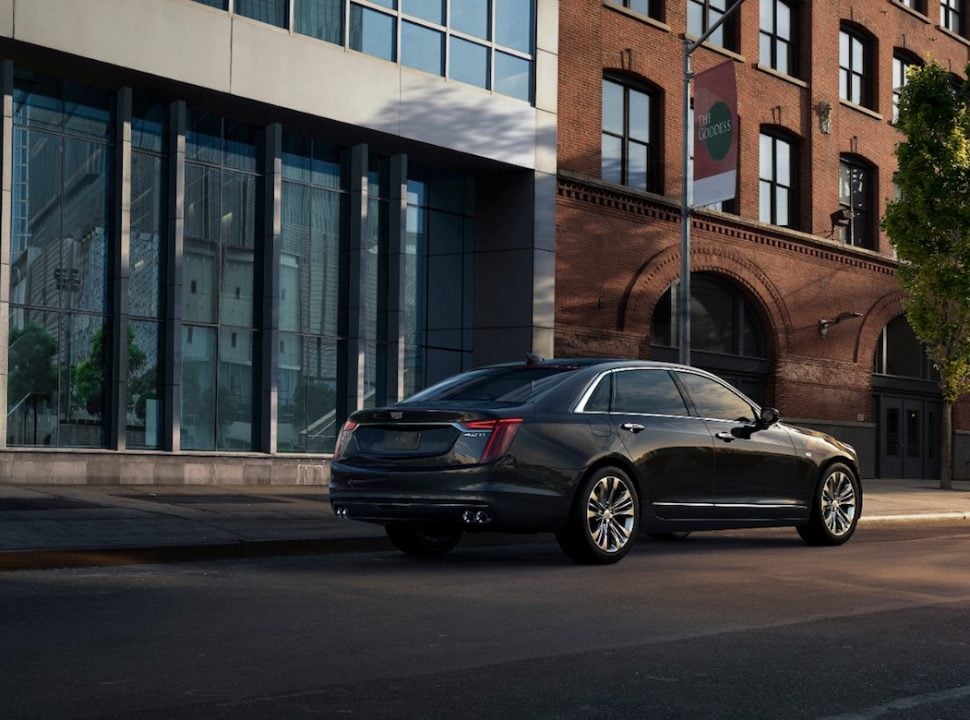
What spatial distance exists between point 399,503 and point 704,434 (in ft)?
9.75

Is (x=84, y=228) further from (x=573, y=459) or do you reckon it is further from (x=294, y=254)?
(x=573, y=459)

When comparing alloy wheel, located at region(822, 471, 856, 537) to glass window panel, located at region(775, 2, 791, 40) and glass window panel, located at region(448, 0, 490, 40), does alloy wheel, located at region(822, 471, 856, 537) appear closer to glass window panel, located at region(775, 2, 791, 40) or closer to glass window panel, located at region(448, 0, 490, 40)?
glass window panel, located at region(448, 0, 490, 40)

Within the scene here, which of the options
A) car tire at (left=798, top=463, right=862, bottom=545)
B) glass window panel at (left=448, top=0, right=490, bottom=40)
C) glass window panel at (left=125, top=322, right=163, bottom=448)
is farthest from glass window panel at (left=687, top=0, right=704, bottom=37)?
car tire at (left=798, top=463, right=862, bottom=545)

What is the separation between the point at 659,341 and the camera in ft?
89.8

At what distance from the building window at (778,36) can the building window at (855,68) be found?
2.06 meters

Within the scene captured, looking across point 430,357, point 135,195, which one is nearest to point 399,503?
point 135,195

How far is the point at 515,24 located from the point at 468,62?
4.86 ft

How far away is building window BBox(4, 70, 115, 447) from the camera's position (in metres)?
18.2

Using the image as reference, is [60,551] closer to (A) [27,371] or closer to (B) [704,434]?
(B) [704,434]

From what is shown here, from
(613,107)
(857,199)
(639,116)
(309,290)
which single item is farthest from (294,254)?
(857,199)

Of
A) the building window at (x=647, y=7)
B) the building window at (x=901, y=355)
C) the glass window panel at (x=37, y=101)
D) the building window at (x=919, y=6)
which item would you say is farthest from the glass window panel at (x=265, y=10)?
the building window at (x=919, y=6)

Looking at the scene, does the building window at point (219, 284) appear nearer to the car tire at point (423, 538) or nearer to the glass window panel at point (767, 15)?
the car tire at point (423, 538)

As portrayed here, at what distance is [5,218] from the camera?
17719 mm

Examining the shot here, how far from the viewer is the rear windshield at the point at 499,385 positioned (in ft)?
34.6
